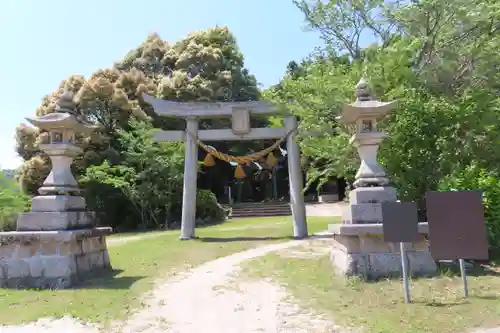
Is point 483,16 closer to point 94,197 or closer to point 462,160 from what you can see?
point 462,160

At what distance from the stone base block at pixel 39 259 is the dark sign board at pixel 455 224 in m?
6.25

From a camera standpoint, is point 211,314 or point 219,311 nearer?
point 211,314

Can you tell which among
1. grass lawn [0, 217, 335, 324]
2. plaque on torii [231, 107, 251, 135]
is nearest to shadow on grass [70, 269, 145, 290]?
grass lawn [0, 217, 335, 324]

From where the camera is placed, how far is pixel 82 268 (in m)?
8.26

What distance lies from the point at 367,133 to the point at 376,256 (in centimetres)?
226

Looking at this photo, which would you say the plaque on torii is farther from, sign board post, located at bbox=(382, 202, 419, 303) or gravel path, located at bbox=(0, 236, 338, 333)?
sign board post, located at bbox=(382, 202, 419, 303)

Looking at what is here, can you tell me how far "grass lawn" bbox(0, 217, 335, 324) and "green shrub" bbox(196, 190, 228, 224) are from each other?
7.97 meters

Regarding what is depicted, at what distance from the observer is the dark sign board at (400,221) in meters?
5.96

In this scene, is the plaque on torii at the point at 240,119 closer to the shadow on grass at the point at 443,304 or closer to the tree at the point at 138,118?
the tree at the point at 138,118

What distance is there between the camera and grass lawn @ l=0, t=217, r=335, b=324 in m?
6.03

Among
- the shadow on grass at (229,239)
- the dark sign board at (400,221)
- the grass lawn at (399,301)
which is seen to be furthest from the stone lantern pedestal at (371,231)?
the shadow on grass at (229,239)

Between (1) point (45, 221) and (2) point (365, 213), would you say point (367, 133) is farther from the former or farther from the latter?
(1) point (45, 221)

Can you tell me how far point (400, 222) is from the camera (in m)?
6.04

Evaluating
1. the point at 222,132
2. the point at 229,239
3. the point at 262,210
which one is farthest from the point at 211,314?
the point at 262,210
